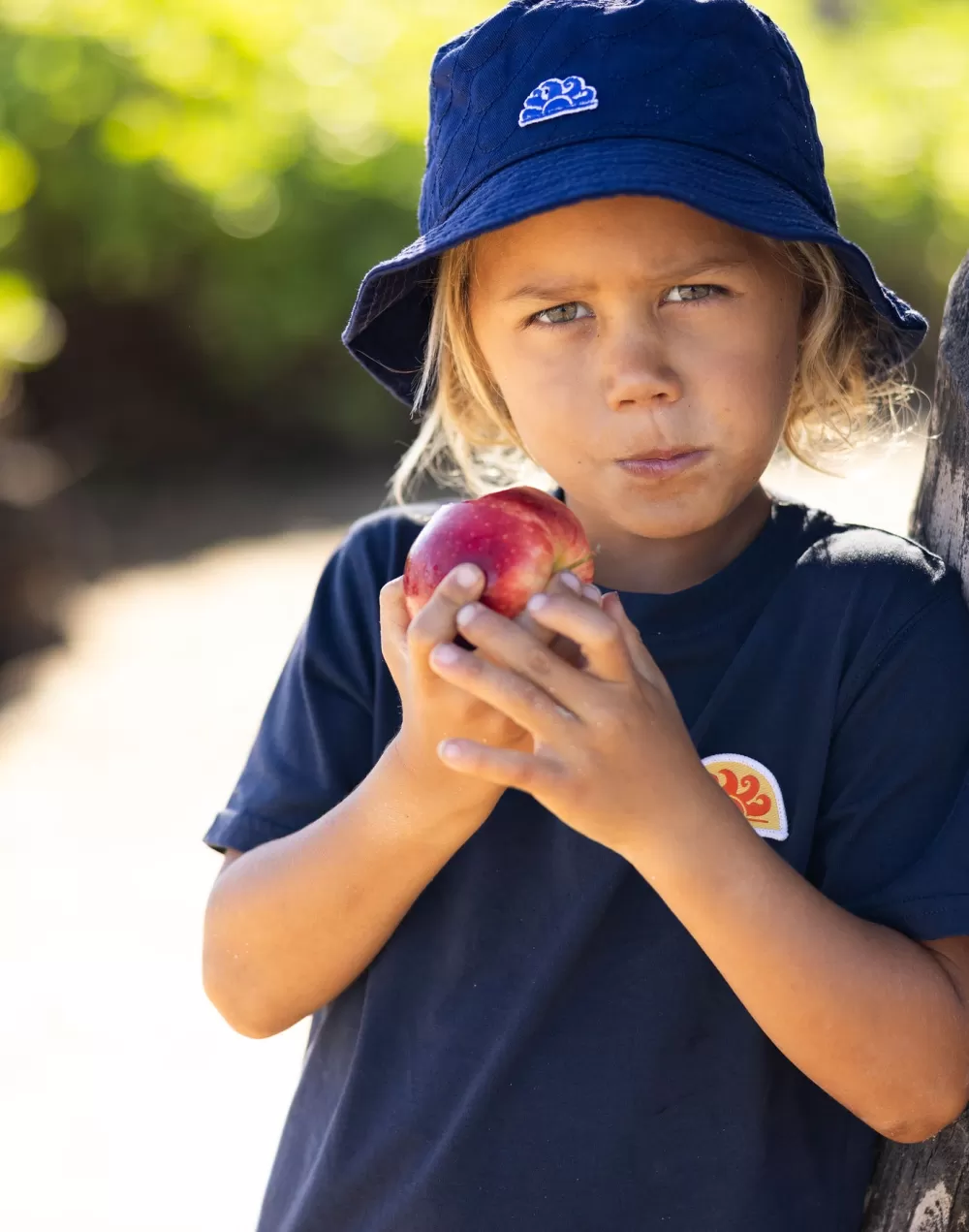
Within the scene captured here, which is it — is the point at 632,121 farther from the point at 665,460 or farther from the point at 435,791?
the point at 435,791

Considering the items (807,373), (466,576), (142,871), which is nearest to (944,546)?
(807,373)

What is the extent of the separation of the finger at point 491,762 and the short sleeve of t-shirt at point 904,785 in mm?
402

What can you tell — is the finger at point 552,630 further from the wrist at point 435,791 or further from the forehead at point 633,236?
the forehead at point 633,236

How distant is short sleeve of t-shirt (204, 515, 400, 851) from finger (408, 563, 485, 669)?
383 mm

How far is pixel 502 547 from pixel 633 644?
0.18 m

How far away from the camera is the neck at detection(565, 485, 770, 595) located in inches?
69.8

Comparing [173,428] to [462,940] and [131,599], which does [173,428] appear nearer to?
[131,599]

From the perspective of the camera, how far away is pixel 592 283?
1589 mm

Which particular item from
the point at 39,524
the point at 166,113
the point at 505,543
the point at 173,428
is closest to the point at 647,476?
the point at 505,543

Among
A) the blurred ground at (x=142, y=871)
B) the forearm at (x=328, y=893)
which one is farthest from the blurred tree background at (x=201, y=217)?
the forearm at (x=328, y=893)

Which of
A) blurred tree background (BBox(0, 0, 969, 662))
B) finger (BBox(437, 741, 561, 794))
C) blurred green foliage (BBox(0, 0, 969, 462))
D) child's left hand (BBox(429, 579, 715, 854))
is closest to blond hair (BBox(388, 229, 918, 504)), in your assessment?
child's left hand (BBox(429, 579, 715, 854))

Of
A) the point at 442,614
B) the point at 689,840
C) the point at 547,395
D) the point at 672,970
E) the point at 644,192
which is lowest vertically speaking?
the point at 672,970

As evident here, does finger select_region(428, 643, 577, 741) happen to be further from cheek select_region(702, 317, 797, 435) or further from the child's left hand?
cheek select_region(702, 317, 797, 435)

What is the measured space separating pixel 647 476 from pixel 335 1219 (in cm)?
86
